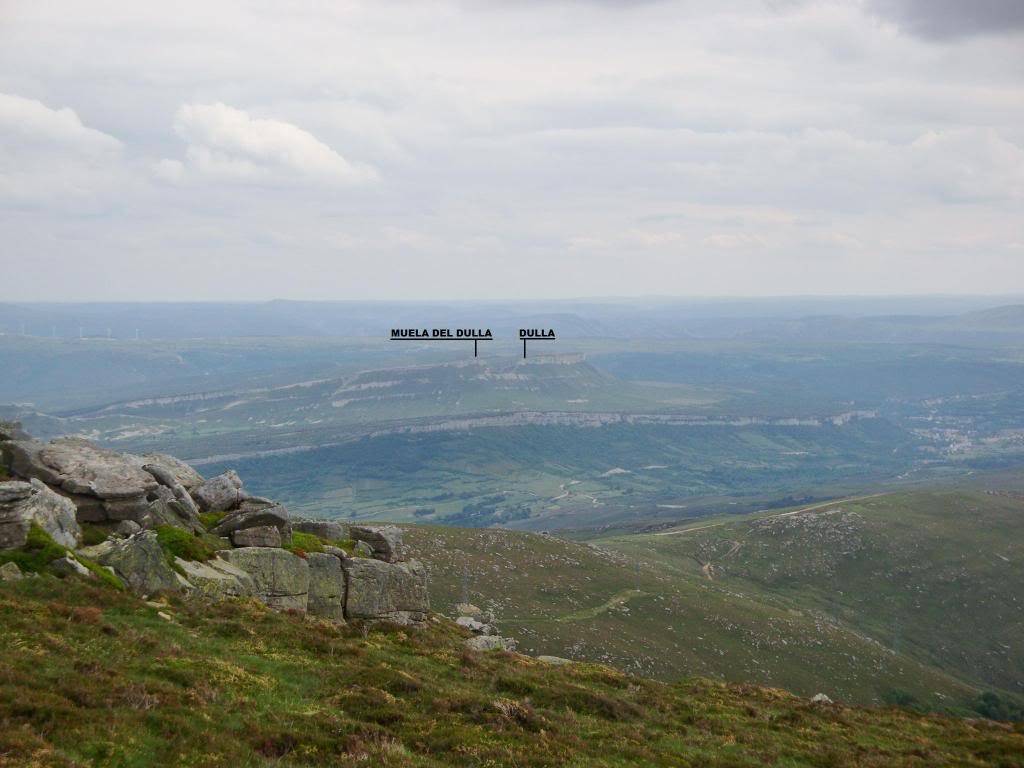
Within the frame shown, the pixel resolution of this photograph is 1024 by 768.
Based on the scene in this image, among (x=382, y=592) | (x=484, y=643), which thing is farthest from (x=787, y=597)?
(x=382, y=592)

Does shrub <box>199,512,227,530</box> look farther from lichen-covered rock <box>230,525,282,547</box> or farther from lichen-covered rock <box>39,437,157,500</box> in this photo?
lichen-covered rock <box>39,437,157,500</box>

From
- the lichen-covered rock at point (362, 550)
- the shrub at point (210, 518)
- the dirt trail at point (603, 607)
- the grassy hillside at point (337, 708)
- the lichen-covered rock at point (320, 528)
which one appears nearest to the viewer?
the grassy hillside at point (337, 708)

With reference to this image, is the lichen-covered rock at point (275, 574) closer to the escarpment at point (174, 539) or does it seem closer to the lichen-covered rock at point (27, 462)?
the escarpment at point (174, 539)

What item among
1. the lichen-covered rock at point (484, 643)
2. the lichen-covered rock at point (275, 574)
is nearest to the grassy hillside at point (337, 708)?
A: the lichen-covered rock at point (275, 574)

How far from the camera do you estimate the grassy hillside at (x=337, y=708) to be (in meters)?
19.6

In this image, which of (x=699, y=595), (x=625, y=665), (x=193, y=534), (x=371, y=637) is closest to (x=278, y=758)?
(x=371, y=637)

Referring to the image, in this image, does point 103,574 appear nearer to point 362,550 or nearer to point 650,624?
point 362,550

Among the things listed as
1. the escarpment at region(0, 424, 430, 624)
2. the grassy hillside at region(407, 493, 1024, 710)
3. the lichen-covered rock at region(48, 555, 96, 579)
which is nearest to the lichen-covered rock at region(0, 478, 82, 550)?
the escarpment at region(0, 424, 430, 624)

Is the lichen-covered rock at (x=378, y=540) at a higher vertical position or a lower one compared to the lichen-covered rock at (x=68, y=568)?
lower

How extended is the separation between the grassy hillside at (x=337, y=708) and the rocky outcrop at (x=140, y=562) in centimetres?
176

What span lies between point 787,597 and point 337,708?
136 m

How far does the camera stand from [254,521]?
138ft

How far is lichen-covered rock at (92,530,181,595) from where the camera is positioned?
106 ft

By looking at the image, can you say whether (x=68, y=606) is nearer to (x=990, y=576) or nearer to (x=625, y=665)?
(x=625, y=665)
